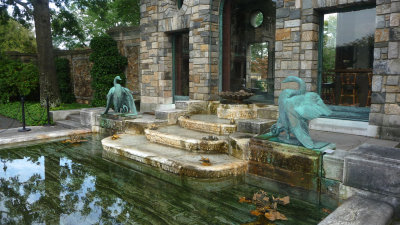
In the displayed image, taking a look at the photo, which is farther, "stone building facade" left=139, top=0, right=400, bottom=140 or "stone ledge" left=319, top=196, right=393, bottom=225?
"stone building facade" left=139, top=0, right=400, bottom=140

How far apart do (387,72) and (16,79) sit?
14487mm

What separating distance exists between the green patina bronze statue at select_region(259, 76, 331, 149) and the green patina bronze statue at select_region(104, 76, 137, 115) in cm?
471

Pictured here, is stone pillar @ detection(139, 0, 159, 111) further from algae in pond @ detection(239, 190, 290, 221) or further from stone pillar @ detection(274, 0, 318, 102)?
algae in pond @ detection(239, 190, 290, 221)

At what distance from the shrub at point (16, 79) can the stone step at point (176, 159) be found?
374 inches

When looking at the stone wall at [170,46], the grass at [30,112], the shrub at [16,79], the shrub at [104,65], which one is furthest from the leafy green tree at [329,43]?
the shrub at [16,79]

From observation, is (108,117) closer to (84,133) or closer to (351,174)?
(84,133)

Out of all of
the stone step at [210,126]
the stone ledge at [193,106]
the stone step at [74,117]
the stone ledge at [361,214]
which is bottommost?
the stone ledge at [361,214]

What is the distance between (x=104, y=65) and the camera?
12344 millimetres

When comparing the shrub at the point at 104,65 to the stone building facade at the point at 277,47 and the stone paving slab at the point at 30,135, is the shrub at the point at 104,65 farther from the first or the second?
the stone paving slab at the point at 30,135

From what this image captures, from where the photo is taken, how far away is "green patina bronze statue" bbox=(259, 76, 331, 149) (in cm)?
408

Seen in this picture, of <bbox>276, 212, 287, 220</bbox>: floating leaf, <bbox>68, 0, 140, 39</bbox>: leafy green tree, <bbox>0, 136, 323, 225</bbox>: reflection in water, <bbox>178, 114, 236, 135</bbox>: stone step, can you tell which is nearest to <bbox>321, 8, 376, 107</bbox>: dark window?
<bbox>178, 114, 236, 135</bbox>: stone step

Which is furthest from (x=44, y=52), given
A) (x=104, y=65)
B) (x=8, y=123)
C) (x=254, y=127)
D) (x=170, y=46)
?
(x=254, y=127)

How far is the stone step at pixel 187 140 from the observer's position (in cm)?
548

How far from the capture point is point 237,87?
9.37 metres
